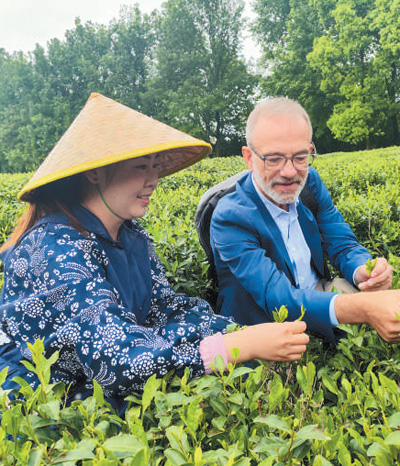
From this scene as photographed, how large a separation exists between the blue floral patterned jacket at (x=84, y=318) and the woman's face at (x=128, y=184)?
13 centimetres

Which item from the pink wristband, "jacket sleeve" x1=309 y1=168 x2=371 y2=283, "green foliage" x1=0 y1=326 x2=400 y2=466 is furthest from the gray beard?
"green foliage" x1=0 y1=326 x2=400 y2=466

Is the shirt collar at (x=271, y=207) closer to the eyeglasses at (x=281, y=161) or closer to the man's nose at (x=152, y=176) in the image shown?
the eyeglasses at (x=281, y=161)

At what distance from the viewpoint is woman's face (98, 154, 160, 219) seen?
1883mm

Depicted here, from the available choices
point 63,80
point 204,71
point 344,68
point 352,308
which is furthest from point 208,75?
point 352,308

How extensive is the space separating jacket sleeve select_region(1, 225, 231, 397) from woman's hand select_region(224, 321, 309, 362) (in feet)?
0.61

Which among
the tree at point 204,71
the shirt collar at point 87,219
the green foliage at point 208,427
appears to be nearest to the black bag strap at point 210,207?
the shirt collar at point 87,219

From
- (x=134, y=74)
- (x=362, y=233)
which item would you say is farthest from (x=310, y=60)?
(x=362, y=233)

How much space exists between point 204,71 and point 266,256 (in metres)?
38.6

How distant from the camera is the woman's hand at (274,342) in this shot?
58.1 inches

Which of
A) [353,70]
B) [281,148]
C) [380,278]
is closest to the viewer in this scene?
[380,278]

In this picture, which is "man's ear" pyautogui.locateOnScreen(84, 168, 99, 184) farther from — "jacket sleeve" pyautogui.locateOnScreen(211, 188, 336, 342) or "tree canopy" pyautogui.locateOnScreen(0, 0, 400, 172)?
"tree canopy" pyautogui.locateOnScreen(0, 0, 400, 172)

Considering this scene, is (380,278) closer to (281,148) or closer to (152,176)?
(281,148)

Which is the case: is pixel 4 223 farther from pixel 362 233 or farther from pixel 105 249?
pixel 362 233

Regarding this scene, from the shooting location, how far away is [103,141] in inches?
69.3
